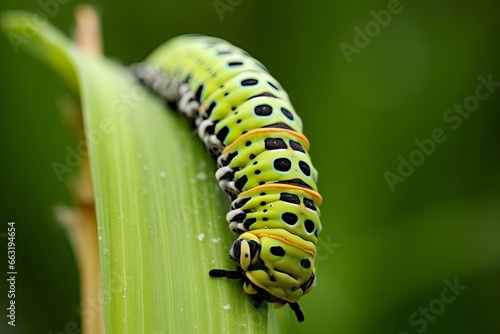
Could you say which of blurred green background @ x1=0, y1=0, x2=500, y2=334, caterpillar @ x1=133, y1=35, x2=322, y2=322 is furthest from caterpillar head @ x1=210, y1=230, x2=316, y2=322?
blurred green background @ x1=0, y1=0, x2=500, y2=334

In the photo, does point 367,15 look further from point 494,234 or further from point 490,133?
point 494,234

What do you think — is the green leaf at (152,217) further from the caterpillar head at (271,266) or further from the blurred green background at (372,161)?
the blurred green background at (372,161)

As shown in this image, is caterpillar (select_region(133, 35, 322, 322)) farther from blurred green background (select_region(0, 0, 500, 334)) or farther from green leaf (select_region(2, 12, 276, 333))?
blurred green background (select_region(0, 0, 500, 334))

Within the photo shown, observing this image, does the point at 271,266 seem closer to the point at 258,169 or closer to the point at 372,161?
the point at 258,169

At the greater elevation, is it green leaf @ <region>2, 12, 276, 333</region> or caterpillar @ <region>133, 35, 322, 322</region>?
caterpillar @ <region>133, 35, 322, 322</region>

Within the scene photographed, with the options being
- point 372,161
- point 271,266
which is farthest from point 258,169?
point 372,161

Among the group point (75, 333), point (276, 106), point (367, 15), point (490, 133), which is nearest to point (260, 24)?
point (367, 15)

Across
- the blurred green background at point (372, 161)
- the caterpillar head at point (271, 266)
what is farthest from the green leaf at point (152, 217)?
the blurred green background at point (372, 161)
